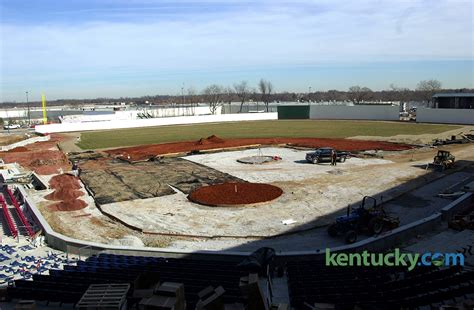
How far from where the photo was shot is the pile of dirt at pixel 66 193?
75.6 feet

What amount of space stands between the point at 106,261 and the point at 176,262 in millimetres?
2471

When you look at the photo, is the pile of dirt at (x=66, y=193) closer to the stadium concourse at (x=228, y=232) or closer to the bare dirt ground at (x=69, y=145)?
the stadium concourse at (x=228, y=232)

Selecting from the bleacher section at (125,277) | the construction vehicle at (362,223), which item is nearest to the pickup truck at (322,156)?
the construction vehicle at (362,223)

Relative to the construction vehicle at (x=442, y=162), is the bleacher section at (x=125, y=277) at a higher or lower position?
lower

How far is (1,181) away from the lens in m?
31.4

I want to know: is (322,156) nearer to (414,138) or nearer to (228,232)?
(228,232)

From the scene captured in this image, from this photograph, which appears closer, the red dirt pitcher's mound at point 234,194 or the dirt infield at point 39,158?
the red dirt pitcher's mound at point 234,194

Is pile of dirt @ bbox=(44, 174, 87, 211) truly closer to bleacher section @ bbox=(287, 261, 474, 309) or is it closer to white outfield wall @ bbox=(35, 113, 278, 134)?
bleacher section @ bbox=(287, 261, 474, 309)

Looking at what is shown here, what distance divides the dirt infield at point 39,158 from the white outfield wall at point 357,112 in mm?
53139

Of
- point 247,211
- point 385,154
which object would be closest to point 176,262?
point 247,211

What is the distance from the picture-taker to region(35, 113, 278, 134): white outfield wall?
73.2 m

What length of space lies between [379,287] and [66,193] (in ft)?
66.9

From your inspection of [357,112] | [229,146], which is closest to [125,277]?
[229,146]

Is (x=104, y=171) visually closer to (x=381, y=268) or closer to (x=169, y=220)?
(x=169, y=220)
